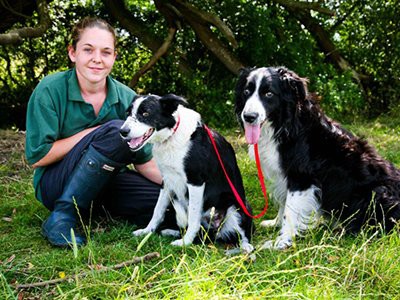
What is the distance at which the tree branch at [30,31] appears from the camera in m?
6.28

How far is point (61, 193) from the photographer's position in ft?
11.3

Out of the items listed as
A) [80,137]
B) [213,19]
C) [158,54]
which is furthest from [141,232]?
[158,54]

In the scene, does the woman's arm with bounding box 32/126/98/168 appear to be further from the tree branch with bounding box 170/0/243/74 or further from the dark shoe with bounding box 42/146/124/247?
the tree branch with bounding box 170/0/243/74

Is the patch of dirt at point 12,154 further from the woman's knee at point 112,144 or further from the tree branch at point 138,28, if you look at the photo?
the tree branch at point 138,28

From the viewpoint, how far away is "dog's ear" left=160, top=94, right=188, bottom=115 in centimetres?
314

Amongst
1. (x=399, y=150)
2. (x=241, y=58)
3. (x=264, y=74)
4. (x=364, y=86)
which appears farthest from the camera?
(x=364, y=86)

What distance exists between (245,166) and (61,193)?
211cm

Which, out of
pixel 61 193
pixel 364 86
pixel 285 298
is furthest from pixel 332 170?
pixel 364 86

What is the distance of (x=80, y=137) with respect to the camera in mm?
3443

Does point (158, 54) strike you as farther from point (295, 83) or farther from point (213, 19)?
point (295, 83)

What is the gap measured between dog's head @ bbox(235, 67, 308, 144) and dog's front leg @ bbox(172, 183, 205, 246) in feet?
1.64

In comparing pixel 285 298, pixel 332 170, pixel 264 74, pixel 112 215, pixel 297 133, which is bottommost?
pixel 112 215

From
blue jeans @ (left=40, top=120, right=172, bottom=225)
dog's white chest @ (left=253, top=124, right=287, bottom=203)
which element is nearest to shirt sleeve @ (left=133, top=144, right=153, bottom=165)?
blue jeans @ (left=40, top=120, right=172, bottom=225)

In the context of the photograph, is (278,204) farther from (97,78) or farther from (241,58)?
(241,58)
